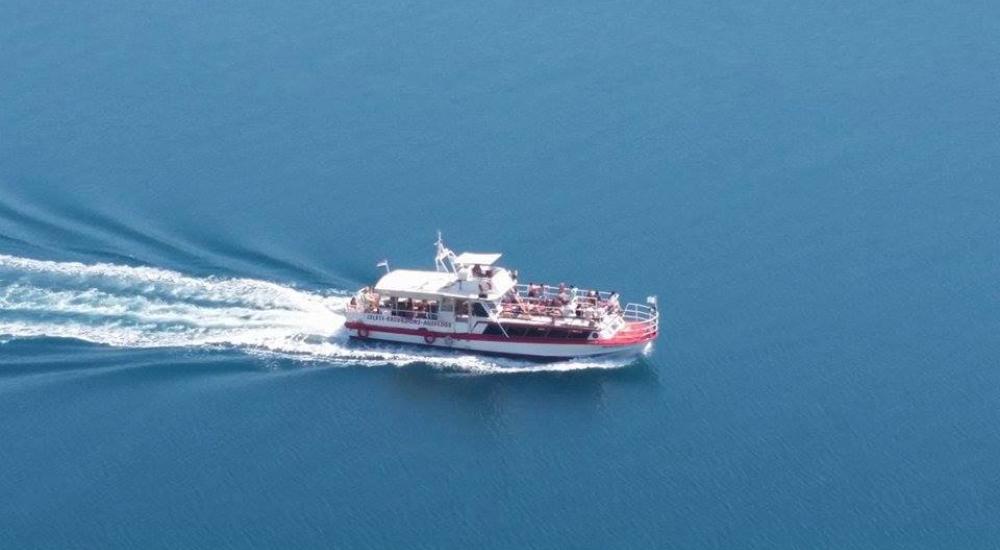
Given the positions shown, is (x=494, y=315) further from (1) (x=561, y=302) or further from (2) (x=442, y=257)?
(2) (x=442, y=257)

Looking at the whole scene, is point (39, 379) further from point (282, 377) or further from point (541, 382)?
point (541, 382)

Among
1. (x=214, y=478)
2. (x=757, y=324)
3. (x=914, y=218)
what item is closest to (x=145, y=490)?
(x=214, y=478)

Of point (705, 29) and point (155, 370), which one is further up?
point (705, 29)

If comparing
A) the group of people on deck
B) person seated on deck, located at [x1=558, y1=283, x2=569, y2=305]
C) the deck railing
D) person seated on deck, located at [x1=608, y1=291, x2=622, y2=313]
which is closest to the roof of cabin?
the group of people on deck

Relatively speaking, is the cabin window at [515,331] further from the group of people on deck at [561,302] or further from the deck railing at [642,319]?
the deck railing at [642,319]

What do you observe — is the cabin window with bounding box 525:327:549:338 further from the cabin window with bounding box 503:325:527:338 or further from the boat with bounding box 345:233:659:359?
the cabin window with bounding box 503:325:527:338
